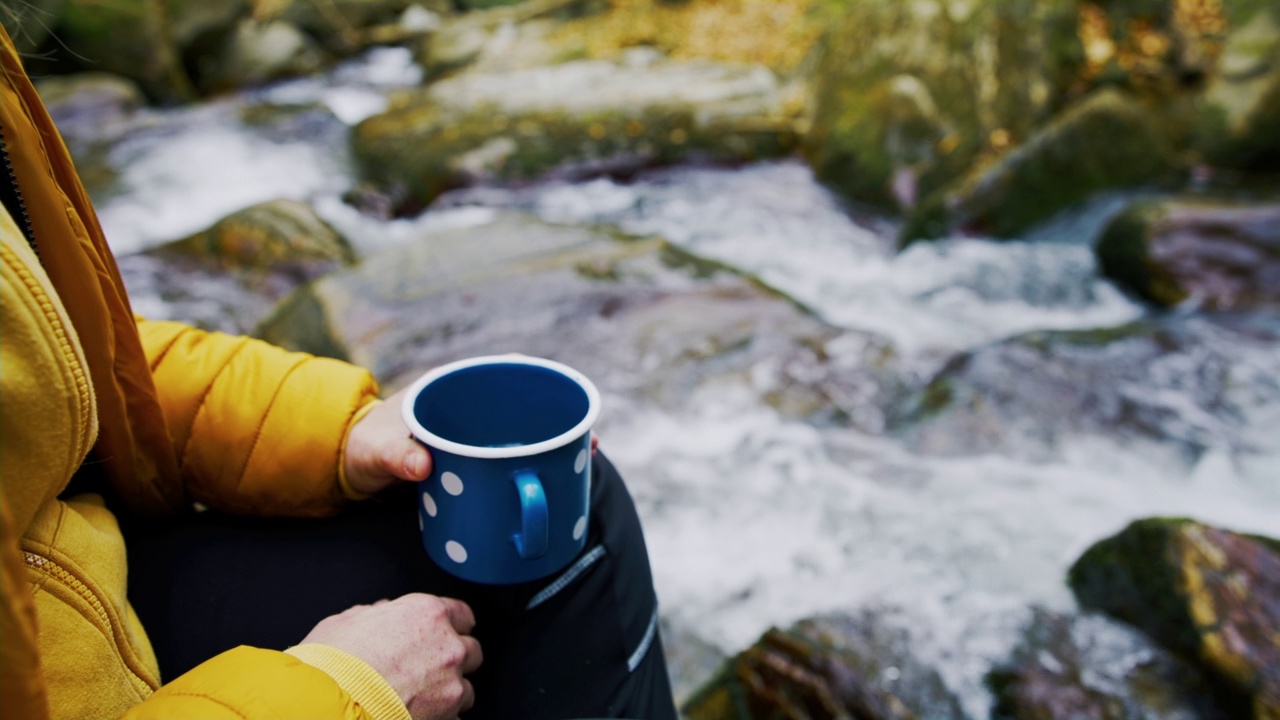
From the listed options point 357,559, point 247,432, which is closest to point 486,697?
point 357,559

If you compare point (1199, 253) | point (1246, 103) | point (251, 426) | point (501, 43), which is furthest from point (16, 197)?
point (501, 43)

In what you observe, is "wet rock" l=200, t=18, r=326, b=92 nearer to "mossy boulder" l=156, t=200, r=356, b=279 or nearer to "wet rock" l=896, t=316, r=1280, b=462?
"mossy boulder" l=156, t=200, r=356, b=279

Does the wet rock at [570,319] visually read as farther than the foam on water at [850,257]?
No

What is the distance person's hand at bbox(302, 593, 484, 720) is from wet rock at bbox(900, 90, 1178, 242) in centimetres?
479

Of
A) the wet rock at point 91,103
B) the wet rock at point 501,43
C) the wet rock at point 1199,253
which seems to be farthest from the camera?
the wet rock at point 501,43

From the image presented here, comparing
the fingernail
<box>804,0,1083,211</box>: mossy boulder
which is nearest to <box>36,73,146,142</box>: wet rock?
<box>804,0,1083,211</box>: mossy boulder

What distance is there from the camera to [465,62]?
10023 mm

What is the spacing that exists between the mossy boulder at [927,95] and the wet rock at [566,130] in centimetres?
71

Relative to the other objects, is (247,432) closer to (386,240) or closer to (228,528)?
(228,528)

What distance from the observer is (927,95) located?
20.3 ft

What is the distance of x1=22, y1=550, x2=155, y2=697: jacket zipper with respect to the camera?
86 centimetres

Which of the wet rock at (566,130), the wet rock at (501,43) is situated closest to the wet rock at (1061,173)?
the wet rock at (566,130)

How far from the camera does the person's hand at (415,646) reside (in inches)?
38.3

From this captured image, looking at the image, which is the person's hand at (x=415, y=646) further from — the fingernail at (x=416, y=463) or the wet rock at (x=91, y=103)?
the wet rock at (x=91, y=103)
